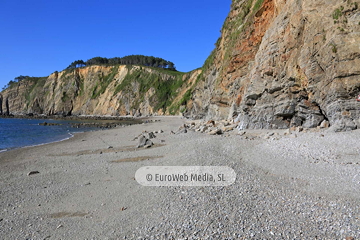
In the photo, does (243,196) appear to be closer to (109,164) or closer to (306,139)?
(306,139)

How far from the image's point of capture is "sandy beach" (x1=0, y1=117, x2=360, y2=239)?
4.53 metres

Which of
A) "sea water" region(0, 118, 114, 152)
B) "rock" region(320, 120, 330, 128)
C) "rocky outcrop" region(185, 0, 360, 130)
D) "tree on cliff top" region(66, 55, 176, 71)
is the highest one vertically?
"tree on cliff top" region(66, 55, 176, 71)

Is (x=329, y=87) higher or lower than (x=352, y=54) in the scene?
lower

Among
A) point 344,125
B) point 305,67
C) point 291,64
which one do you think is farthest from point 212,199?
point 291,64

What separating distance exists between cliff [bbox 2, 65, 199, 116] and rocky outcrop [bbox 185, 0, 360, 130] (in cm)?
4375

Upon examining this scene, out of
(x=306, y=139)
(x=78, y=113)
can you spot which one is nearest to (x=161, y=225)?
(x=306, y=139)

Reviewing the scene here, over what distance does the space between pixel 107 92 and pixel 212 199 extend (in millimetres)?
84795

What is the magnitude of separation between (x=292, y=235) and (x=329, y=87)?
10.0 metres

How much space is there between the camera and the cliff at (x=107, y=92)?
7306 centimetres

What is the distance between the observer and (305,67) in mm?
13227

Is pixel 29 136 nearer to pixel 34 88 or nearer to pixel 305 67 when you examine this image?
pixel 305 67

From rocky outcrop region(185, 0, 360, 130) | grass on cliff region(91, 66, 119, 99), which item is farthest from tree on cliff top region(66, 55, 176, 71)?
rocky outcrop region(185, 0, 360, 130)

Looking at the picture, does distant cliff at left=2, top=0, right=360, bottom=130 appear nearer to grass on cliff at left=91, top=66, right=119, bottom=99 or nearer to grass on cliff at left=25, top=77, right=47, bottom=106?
grass on cliff at left=91, top=66, right=119, bottom=99

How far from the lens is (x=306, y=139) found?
10156mm
